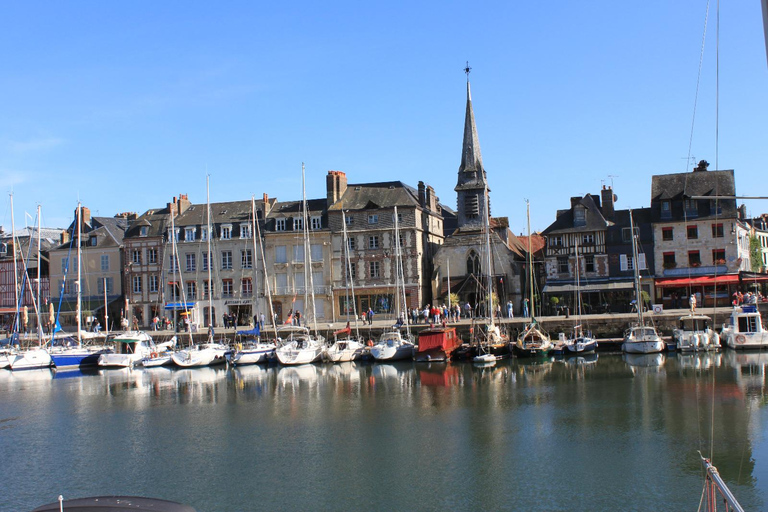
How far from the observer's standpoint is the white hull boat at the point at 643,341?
41062 mm

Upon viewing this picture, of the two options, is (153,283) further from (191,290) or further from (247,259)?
(247,259)

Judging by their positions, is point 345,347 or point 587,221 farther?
point 587,221

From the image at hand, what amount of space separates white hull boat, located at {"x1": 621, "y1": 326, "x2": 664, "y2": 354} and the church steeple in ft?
56.2

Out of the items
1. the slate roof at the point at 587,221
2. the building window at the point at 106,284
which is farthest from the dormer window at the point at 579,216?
the building window at the point at 106,284

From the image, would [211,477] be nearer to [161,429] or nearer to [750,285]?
A: [161,429]

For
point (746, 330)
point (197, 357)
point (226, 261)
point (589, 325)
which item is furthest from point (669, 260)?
point (226, 261)

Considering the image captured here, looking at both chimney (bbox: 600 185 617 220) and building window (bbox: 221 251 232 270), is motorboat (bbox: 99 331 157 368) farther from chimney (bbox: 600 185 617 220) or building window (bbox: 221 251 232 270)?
chimney (bbox: 600 185 617 220)

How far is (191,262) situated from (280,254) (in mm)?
8067

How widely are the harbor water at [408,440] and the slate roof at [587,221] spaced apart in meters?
17.8

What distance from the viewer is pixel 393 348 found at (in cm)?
4381

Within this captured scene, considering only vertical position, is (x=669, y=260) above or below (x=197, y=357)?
above

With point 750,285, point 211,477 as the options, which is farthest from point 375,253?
point 211,477

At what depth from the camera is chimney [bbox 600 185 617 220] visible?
54.4 m

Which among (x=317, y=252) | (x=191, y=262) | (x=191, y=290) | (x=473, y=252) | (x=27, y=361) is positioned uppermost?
(x=317, y=252)
